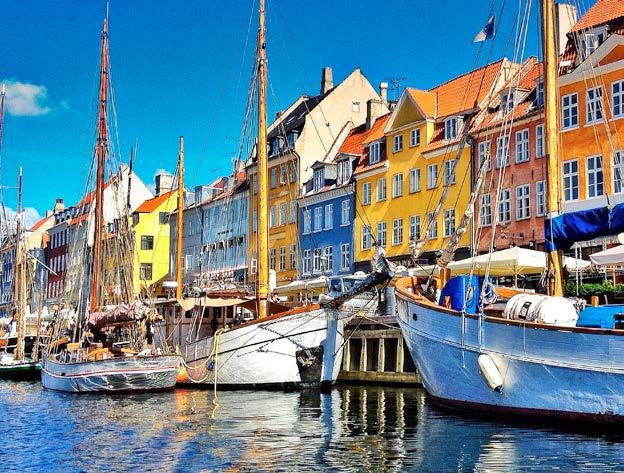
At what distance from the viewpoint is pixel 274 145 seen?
63.8 metres

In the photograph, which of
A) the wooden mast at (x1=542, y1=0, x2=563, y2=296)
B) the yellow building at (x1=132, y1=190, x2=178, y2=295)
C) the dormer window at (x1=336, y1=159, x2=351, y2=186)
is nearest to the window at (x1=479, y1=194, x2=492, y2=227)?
the dormer window at (x1=336, y1=159, x2=351, y2=186)

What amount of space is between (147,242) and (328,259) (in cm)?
3002

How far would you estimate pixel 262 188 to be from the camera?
34125 millimetres

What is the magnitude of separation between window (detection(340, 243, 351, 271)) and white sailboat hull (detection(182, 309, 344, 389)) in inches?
872

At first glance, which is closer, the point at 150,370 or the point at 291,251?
the point at 150,370

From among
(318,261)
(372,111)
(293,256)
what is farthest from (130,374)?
(372,111)

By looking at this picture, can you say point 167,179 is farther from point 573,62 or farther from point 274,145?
point 573,62

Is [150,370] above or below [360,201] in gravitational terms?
below

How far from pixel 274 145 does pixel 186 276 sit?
54.3ft

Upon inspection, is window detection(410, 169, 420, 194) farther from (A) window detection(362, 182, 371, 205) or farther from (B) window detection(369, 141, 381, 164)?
(A) window detection(362, 182, 371, 205)

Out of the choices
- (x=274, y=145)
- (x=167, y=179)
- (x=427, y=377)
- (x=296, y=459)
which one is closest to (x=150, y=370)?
(x=427, y=377)

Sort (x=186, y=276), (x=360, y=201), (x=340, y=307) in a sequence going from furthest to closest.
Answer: (x=186, y=276) < (x=360, y=201) < (x=340, y=307)

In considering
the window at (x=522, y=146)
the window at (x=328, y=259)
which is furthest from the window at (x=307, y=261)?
the window at (x=522, y=146)

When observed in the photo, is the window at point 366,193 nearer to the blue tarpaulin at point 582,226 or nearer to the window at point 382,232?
the window at point 382,232
